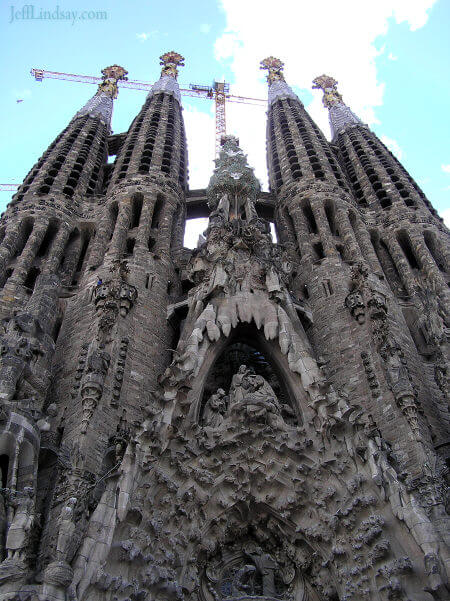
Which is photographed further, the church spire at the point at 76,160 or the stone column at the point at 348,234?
the church spire at the point at 76,160

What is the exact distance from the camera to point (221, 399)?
13359 millimetres


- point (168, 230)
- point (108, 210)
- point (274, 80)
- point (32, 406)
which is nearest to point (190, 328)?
point (32, 406)

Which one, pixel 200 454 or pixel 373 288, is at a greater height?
pixel 373 288

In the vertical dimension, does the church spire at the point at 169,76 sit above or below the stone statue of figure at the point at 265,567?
above

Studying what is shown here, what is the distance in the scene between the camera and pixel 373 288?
17875mm

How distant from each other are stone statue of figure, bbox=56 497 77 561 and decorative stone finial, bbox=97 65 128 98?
31.9m

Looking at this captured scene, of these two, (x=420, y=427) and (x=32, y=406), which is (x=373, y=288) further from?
(x=32, y=406)

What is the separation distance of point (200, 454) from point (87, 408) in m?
2.85

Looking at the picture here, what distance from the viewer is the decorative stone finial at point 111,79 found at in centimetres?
3768

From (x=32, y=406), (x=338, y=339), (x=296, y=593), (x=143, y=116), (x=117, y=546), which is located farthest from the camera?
(x=143, y=116)

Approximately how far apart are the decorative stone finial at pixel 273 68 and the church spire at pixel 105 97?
32.3 ft

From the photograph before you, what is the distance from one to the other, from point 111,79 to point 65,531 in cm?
3571

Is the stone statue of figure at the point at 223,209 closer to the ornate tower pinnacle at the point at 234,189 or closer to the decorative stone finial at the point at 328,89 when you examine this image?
the ornate tower pinnacle at the point at 234,189

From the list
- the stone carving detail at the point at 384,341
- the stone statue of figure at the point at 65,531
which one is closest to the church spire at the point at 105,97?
the stone carving detail at the point at 384,341
